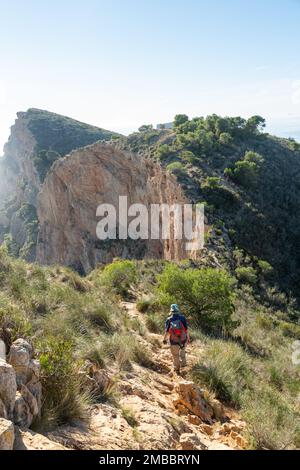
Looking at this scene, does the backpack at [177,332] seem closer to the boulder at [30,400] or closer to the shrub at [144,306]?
the boulder at [30,400]

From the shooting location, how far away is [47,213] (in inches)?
1991

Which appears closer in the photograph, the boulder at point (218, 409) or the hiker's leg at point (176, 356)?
the boulder at point (218, 409)

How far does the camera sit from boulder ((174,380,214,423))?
5902 millimetres

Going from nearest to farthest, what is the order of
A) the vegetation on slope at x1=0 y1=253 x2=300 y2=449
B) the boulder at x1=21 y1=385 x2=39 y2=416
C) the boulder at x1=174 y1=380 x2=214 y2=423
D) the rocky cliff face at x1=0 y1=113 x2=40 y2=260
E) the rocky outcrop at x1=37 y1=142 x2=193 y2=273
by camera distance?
the boulder at x1=21 y1=385 x2=39 y2=416
the vegetation on slope at x1=0 y1=253 x2=300 y2=449
the boulder at x1=174 y1=380 x2=214 y2=423
the rocky outcrop at x1=37 y1=142 x2=193 y2=273
the rocky cliff face at x1=0 y1=113 x2=40 y2=260

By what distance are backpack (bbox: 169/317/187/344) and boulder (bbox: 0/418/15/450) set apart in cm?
512

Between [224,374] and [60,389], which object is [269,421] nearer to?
[224,374]

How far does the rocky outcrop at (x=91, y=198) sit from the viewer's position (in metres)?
36.5

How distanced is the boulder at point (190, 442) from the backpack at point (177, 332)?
10.3 feet

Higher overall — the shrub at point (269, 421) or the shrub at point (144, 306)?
the shrub at point (144, 306)

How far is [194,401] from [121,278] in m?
10.6

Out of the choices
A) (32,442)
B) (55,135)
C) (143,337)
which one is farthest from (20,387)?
(55,135)

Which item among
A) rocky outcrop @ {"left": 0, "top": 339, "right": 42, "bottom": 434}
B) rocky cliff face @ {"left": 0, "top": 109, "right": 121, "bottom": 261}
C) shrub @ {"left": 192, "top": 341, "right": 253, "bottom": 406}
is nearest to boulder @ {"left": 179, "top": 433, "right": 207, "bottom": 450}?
rocky outcrop @ {"left": 0, "top": 339, "right": 42, "bottom": 434}

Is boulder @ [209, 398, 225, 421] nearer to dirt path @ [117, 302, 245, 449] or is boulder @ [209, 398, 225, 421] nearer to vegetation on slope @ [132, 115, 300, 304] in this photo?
dirt path @ [117, 302, 245, 449]

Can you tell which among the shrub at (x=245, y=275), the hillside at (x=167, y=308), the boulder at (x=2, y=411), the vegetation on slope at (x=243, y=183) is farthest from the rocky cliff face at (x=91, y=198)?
the boulder at (x=2, y=411)
